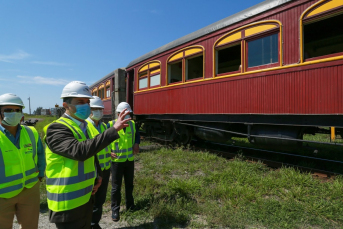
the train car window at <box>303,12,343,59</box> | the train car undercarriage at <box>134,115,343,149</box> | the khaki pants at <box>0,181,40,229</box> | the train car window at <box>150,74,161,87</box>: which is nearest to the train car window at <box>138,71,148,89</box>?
the train car window at <box>150,74,161,87</box>

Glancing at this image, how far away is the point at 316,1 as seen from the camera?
385cm

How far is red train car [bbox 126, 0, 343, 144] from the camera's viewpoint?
3857 millimetres

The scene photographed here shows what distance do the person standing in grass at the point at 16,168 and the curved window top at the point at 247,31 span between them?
465 centimetres

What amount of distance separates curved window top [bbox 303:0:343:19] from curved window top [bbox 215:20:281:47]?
560 mm

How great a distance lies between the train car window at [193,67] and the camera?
6.48 m

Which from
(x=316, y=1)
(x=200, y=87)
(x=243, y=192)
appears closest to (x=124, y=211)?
(x=243, y=192)

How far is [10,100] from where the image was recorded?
2.26m

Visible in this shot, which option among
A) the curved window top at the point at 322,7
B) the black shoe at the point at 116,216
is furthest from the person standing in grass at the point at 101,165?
the curved window top at the point at 322,7

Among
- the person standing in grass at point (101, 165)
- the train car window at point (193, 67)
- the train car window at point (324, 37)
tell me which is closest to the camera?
the person standing in grass at point (101, 165)

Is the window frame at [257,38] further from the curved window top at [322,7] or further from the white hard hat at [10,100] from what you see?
the white hard hat at [10,100]

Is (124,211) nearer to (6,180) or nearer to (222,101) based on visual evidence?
(6,180)

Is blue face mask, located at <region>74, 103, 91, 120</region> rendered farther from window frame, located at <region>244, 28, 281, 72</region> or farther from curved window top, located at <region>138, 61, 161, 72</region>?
curved window top, located at <region>138, 61, 161, 72</region>

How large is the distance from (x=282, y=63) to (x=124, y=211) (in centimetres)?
412

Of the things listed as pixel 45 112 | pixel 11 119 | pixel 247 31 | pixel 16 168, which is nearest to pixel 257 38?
pixel 247 31
